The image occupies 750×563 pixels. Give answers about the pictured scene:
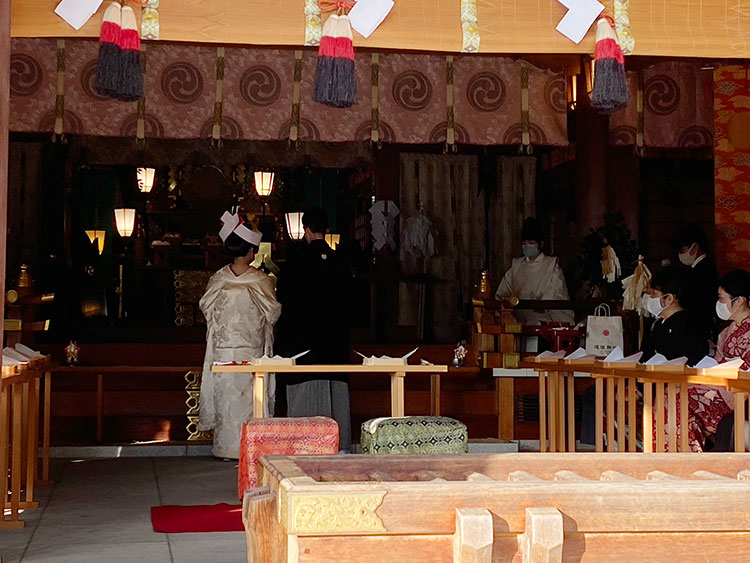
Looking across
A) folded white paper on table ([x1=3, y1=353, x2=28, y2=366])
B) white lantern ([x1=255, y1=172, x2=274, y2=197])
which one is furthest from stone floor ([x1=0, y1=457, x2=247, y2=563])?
white lantern ([x1=255, y1=172, x2=274, y2=197])

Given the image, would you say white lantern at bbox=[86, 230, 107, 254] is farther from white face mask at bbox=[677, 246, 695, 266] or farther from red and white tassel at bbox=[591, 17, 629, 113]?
red and white tassel at bbox=[591, 17, 629, 113]

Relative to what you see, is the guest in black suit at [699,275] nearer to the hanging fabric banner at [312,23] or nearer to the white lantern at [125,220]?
the hanging fabric banner at [312,23]

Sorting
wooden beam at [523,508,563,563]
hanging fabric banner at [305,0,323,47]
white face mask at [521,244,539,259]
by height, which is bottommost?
wooden beam at [523,508,563,563]

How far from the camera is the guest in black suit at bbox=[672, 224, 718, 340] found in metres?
8.60

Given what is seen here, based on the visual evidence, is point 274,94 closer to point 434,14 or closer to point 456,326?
point 434,14

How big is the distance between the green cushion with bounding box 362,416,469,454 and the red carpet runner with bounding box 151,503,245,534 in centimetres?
87

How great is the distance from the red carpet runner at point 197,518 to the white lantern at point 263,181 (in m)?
8.17

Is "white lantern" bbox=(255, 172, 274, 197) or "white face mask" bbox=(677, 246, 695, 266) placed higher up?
"white lantern" bbox=(255, 172, 274, 197)

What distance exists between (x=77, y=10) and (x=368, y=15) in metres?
1.31

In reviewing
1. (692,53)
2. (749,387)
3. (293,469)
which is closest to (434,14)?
(692,53)

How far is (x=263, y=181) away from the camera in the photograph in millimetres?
14148

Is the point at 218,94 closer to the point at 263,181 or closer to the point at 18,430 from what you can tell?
the point at 18,430

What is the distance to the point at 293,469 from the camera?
2730 millimetres

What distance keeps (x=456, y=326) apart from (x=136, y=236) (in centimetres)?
504
